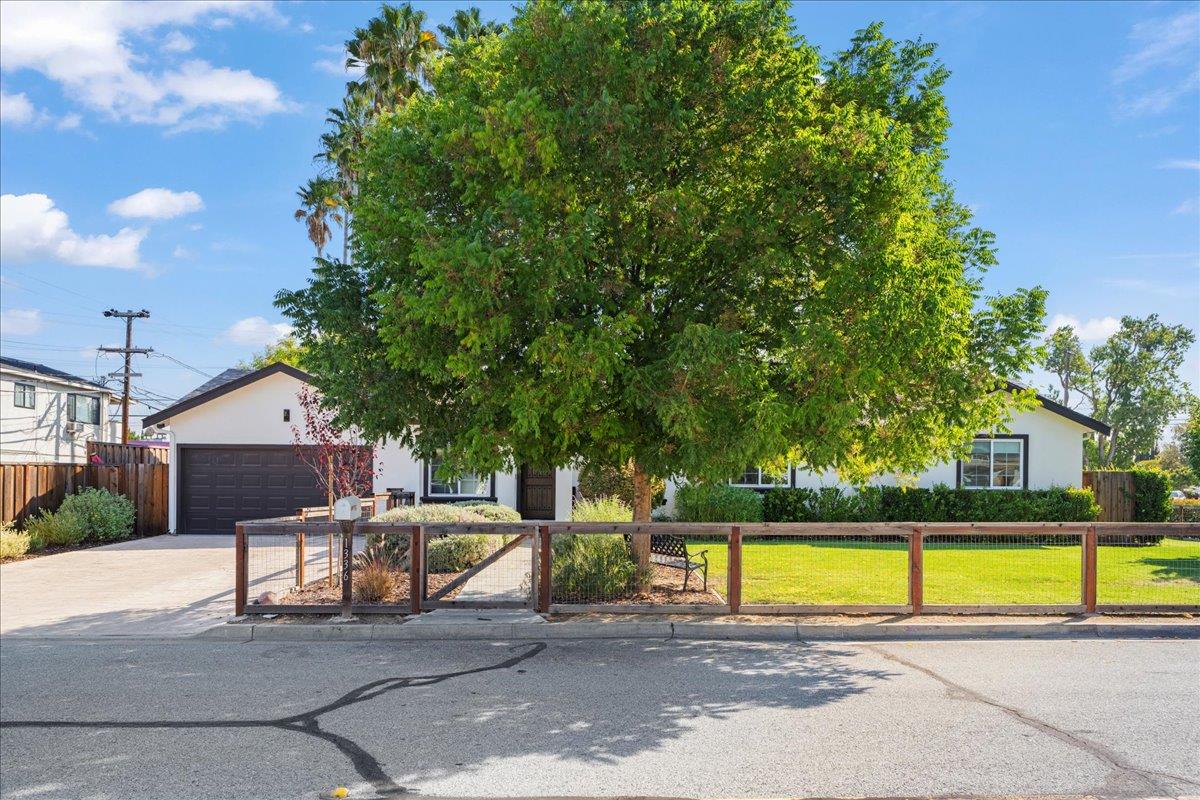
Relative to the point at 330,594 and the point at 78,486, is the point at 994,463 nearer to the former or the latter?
the point at 330,594

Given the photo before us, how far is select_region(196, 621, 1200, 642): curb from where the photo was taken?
9.91 metres

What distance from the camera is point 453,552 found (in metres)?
13.7

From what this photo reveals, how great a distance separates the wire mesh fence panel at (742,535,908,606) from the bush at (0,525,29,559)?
13.9 metres

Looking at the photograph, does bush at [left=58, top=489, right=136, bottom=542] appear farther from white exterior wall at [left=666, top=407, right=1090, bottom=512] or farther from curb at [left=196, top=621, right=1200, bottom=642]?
white exterior wall at [left=666, top=407, right=1090, bottom=512]

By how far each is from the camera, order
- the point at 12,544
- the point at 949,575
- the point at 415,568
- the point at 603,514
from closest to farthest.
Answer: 1. the point at 415,568
2. the point at 949,575
3. the point at 603,514
4. the point at 12,544

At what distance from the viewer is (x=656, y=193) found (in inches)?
394

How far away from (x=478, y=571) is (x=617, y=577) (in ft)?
7.58

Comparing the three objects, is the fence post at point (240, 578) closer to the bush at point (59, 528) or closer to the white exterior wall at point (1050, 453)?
the bush at point (59, 528)

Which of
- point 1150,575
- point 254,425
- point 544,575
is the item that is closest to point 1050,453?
point 1150,575

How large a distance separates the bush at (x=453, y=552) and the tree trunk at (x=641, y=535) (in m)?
2.74

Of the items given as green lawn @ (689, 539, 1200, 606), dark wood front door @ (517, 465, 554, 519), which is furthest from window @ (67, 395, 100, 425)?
green lawn @ (689, 539, 1200, 606)

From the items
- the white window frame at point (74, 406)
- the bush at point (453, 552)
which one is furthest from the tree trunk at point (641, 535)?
the white window frame at point (74, 406)

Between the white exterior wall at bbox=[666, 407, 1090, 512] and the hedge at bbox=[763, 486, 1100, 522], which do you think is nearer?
the hedge at bbox=[763, 486, 1100, 522]

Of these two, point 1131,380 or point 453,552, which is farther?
point 1131,380
